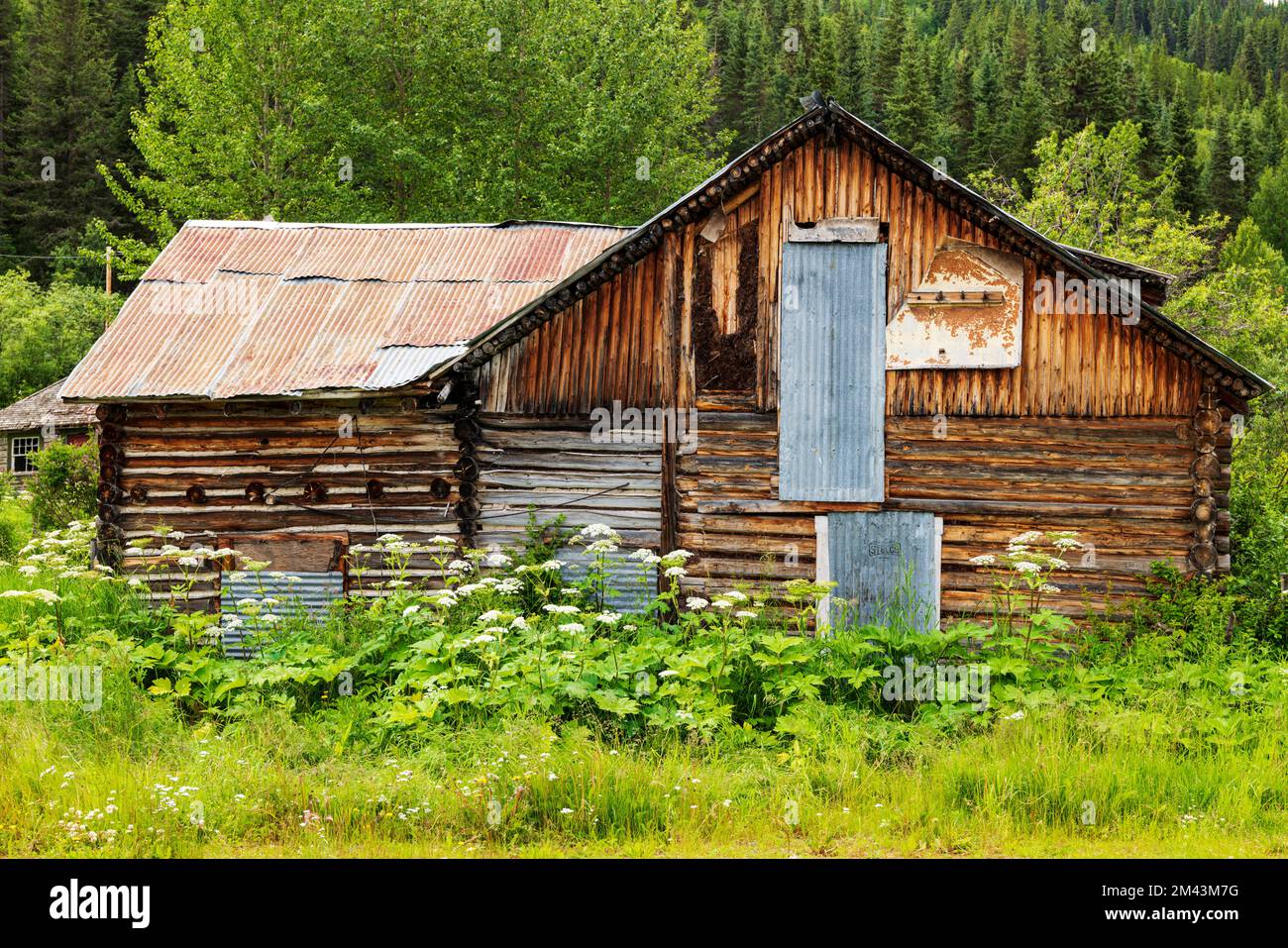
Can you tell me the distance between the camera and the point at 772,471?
44.7 ft

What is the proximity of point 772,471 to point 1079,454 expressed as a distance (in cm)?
356

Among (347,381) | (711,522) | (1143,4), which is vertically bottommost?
(711,522)

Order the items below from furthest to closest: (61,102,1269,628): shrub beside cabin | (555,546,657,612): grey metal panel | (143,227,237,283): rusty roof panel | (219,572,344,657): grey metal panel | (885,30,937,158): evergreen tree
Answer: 1. (885,30,937,158): evergreen tree
2. (143,227,237,283): rusty roof panel
3. (219,572,344,657): grey metal panel
4. (555,546,657,612): grey metal panel
5. (61,102,1269,628): shrub beside cabin

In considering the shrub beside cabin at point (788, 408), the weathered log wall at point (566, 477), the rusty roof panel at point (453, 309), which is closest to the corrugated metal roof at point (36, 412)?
the rusty roof panel at point (453, 309)

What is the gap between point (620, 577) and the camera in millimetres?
13820

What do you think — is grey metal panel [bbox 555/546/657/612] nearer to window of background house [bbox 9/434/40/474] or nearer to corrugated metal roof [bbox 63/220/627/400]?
corrugated metal roof [bbox 63/220/627/400]

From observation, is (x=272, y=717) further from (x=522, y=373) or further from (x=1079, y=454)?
(x=1079, y=454)

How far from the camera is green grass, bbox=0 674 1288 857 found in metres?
7.46

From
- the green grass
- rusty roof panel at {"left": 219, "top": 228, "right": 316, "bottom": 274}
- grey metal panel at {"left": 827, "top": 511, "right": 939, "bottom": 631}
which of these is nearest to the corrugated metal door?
grey metal panel at {"left": 827, "top": 511, "right": 939, "bottom": 631}

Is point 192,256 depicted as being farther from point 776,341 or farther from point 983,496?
point 983,496

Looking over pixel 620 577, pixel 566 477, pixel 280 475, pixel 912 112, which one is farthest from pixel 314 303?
pixel 912 112

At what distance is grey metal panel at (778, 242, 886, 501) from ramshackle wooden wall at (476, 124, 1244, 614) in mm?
156

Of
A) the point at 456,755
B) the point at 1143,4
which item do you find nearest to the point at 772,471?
the point at 456,755

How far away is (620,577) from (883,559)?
3.14 metres
